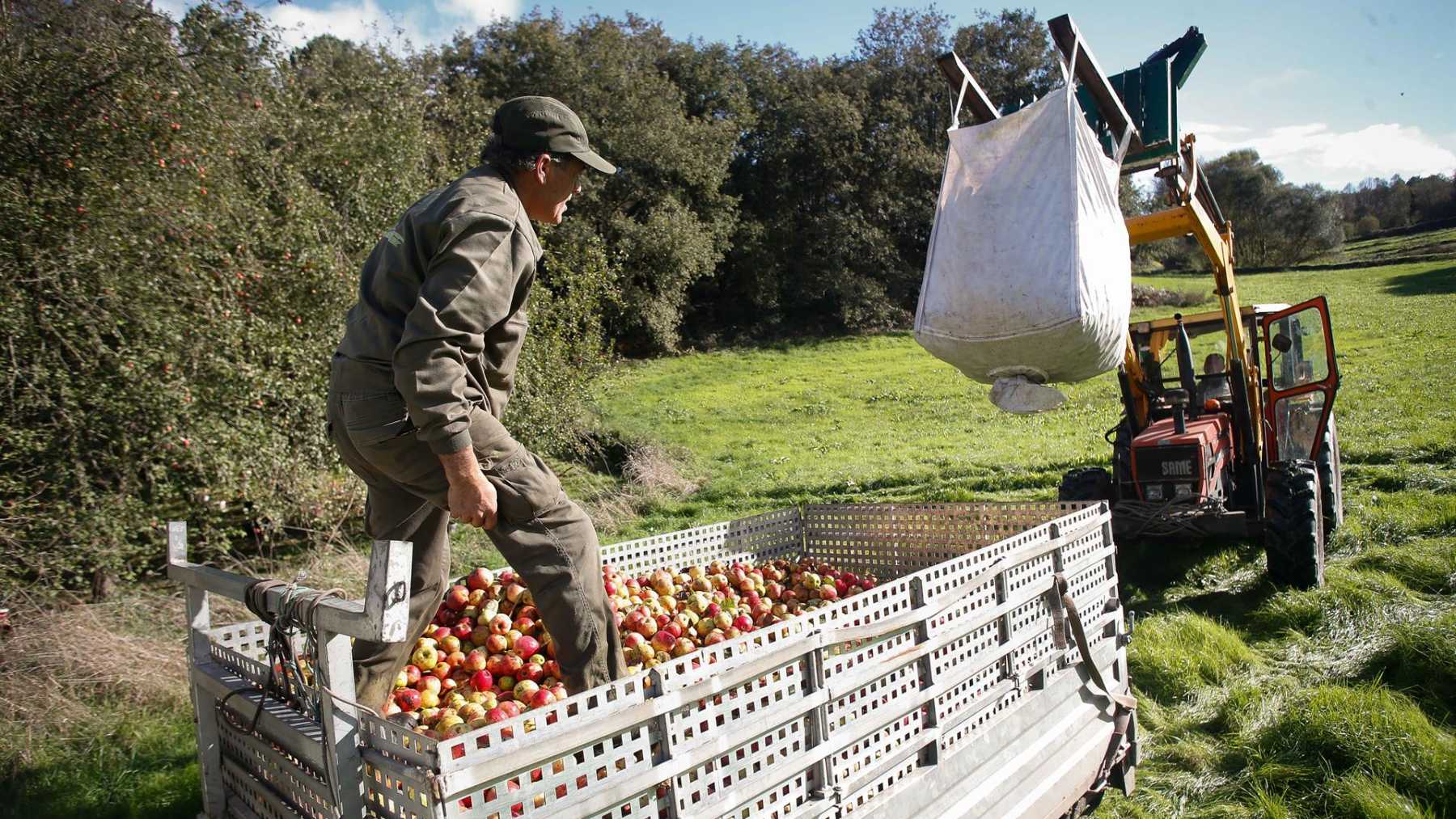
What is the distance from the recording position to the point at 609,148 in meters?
24.4

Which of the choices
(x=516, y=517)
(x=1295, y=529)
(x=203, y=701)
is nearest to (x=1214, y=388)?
(x=1295, y=529)

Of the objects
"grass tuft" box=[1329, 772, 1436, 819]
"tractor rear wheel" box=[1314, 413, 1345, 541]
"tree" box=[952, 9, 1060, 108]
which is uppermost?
"tree" box=[952, 9, 1060, 108]

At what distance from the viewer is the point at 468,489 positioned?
2463 millimetres

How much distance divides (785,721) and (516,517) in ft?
3.08

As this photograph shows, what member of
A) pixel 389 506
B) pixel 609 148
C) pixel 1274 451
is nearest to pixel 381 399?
pixel 389 506

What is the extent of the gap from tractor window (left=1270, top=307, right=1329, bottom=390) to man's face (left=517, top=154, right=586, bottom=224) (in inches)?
220

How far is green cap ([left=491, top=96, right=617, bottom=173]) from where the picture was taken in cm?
276

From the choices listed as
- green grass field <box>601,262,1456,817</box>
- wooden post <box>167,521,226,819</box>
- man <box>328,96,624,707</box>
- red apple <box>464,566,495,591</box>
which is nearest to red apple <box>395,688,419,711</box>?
man <box>328,96,624,707</box>

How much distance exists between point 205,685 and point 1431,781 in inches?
164

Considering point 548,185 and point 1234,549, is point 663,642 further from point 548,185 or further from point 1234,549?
point 1234,549

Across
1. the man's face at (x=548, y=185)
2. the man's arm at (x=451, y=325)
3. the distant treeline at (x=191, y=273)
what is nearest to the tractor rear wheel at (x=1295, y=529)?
the man's face at (x=548, y=185)

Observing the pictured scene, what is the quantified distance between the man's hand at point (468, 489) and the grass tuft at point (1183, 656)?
12.4 ft

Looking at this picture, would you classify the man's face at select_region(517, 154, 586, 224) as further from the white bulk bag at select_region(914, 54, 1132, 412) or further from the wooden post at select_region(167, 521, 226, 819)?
the white bulk bag at select_region(914, 54, 1132, 412)

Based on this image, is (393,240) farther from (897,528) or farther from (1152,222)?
(1152,222)
